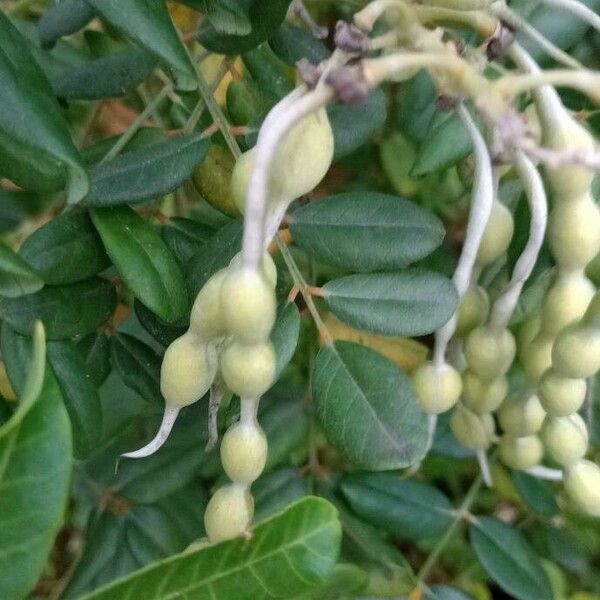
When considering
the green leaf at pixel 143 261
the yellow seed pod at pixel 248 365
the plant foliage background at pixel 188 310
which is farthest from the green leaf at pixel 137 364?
the yellow seed pod at pixel 248 365

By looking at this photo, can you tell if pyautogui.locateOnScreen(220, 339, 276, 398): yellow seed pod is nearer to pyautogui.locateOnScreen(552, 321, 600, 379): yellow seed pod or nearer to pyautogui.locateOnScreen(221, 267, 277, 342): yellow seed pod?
pyautogui.locateOnScreen(221, 267, 277, 342): yellow seed pod

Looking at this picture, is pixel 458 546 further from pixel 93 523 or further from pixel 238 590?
pixel 238 590

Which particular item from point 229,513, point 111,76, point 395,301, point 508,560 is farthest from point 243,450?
point 508,560

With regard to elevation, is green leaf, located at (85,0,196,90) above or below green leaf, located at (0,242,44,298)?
above

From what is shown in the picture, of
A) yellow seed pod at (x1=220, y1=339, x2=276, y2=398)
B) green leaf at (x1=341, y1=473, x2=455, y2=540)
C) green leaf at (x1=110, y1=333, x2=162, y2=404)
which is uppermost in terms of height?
yellow seed pod at (x1=220, y1=339, x2=276, y2=398)

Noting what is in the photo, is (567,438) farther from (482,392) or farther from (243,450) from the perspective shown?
(243,450)

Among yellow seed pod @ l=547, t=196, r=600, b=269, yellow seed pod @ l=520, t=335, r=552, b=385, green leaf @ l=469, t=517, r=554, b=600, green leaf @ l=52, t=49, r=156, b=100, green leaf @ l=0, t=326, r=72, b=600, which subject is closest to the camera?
green leaf @ l=0, t=326, r=72, b=600

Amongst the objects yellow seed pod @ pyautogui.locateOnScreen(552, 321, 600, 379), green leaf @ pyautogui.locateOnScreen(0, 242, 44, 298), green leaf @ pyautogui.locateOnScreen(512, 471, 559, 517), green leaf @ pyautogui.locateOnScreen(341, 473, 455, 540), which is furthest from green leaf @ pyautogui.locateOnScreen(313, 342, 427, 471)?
green leaf @ pyautogui.locateOnScreen(512, 471, 559, 517)

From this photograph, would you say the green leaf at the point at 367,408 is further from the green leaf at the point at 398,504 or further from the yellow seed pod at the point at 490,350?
the green leaf at the point at 398,504
